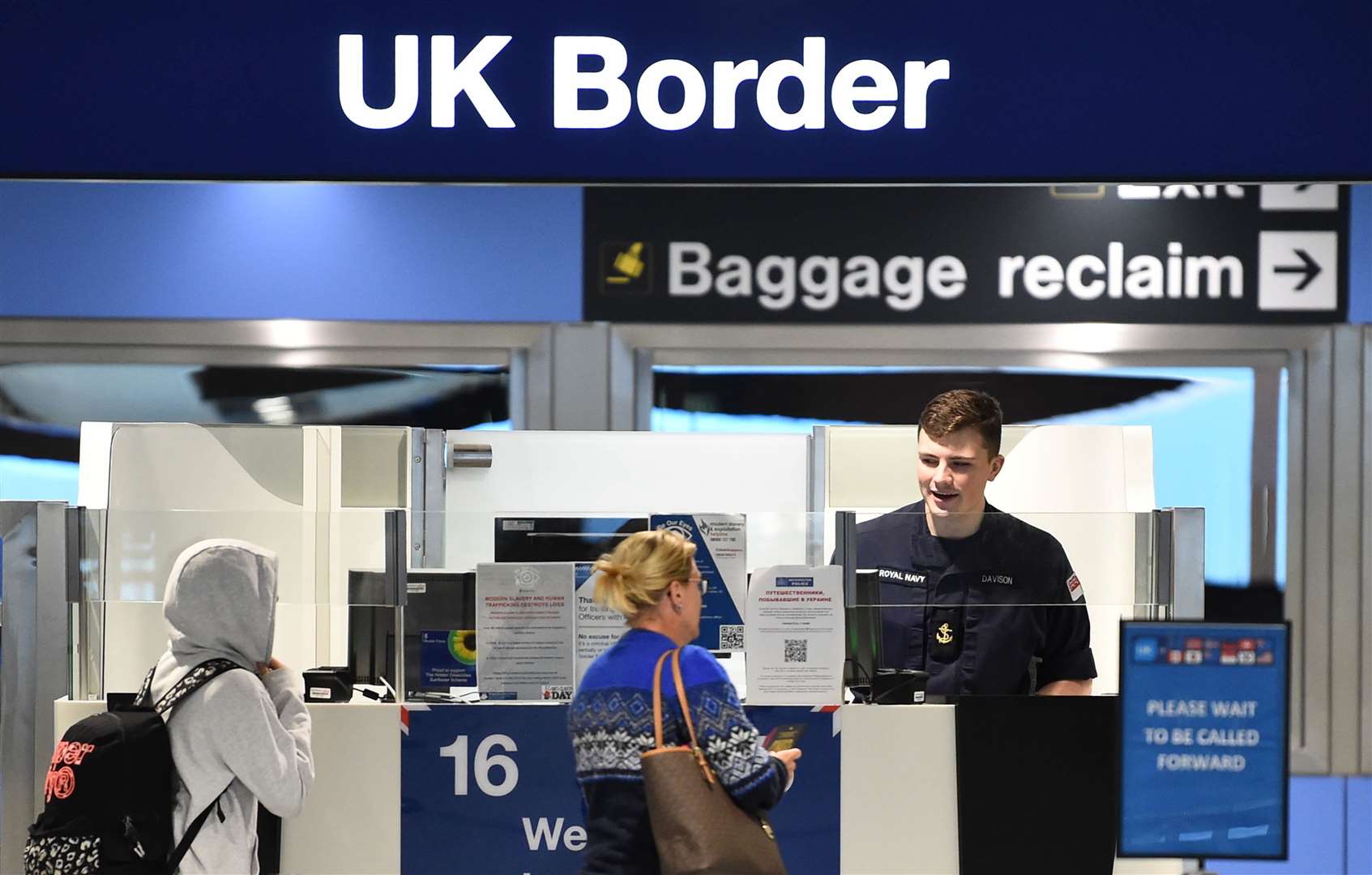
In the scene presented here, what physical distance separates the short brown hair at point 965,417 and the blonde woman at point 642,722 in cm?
100

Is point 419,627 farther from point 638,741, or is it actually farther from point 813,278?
point 813,278

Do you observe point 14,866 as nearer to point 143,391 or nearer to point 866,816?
point 866,816

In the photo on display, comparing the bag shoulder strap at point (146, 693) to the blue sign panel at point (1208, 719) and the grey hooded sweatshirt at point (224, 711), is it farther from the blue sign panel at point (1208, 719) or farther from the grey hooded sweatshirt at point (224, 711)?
the blue sign panel at point (1208, 719)

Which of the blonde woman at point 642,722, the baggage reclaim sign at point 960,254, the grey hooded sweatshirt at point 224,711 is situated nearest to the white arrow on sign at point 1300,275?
the baggage reclaim sign at point 960,254

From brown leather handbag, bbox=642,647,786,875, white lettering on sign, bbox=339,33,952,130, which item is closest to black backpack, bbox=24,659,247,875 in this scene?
brown leather handbag, bbox=642,647,786,875

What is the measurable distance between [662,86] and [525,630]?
3.77 ft

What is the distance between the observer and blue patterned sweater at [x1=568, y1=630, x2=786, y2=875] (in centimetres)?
247

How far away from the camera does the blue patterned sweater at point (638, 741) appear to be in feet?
8.10

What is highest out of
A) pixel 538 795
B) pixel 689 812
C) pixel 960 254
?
pixel 960 254

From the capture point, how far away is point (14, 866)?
9.93 feet

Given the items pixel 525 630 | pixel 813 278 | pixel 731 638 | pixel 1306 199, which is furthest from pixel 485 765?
pixel 1306 199

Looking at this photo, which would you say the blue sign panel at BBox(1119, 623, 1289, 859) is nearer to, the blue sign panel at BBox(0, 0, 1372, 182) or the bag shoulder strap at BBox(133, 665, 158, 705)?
the blue sign panel at BBox(0, 0, 1372, 182)

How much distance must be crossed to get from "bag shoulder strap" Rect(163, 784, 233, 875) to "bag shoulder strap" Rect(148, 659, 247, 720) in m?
0.02

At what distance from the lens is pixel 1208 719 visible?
2.33 metres
